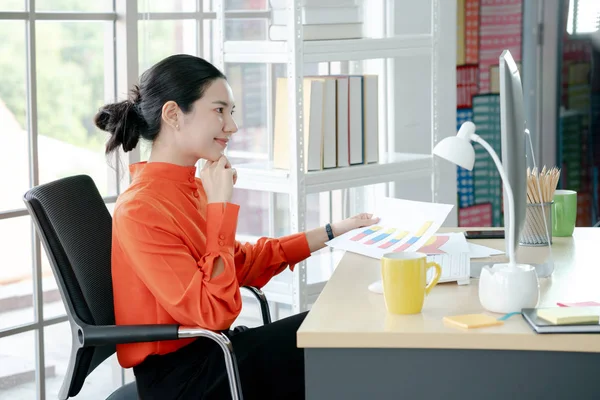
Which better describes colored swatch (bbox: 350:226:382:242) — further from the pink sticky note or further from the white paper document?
the pink sticky note

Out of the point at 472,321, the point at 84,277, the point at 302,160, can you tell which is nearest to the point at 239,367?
the point at 84,277

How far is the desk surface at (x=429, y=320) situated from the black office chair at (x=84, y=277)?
27 centimetres

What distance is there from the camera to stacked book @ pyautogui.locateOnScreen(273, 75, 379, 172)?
8.76 feet

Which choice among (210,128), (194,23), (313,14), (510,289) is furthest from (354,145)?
Answer: (510,289)

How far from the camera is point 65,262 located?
1759mm

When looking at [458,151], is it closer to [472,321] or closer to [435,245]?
[472,321]

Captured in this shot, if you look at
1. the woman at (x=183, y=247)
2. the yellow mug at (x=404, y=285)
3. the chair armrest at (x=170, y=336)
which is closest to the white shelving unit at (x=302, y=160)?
the woman at (x=183, y=247)

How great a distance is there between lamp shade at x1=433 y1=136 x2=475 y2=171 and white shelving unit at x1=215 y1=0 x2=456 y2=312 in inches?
38.1

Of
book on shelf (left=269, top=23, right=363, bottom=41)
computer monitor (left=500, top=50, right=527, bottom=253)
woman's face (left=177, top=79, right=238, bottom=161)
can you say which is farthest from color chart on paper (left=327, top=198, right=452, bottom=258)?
book on shelf (left=269, top=23, right=363, bottom=41)

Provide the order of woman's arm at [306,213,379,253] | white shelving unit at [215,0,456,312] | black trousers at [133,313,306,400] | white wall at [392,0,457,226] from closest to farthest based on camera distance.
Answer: black trousers at [133,313,306,400]
woman's arm at [306,213,379,253]
white shelving unit at [215,0,456,312]
white wall at [392,0,457,226]

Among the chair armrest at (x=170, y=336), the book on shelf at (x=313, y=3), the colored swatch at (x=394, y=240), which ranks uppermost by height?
the book on shelf at (x=313, y=3)

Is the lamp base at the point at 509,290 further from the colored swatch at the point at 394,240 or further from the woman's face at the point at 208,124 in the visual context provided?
the woman's face at the point at 208,124

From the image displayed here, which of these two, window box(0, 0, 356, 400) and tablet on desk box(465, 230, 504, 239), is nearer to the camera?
tablet on desk box(465, 230, 504, 239)

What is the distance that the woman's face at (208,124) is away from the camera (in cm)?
196
